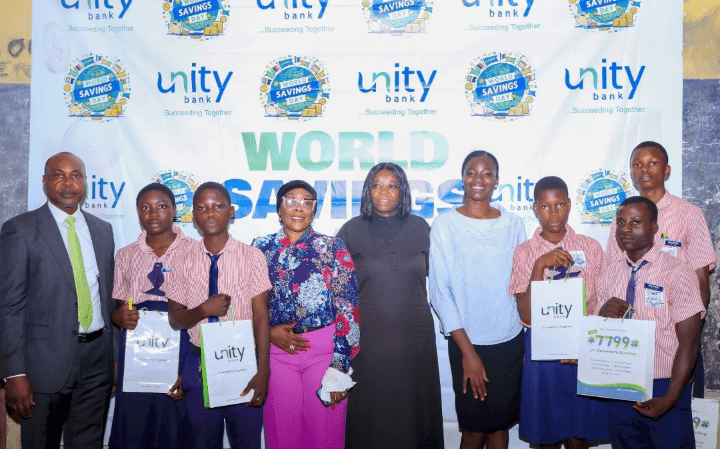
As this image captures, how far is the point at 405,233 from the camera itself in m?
3.13

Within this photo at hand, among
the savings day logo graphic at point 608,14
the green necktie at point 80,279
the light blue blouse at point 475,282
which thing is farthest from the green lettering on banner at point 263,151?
the savings day logo graphic at point 608,14

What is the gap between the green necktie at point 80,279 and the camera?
2.88 m

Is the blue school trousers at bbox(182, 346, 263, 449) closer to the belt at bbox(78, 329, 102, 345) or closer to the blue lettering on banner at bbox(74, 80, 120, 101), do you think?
the belt at bbox(78, 329, 102, 345)

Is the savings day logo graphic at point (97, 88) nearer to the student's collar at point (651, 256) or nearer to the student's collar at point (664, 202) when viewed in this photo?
the student's collar at point (651, 256)

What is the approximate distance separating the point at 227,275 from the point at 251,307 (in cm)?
21

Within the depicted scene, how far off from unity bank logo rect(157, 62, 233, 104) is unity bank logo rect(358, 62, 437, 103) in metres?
1.07

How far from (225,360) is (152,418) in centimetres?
63

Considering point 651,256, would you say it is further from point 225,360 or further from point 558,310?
point 225,360

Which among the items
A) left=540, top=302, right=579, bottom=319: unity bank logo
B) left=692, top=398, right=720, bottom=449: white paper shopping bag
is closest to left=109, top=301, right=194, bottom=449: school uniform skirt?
left=540, top=302, right=579, bottom=319: unity bank logo

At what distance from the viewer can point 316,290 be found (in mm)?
2809

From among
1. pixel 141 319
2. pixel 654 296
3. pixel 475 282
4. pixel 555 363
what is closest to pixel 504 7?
pixel 475 282

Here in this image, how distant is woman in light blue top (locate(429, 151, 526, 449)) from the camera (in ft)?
9.79

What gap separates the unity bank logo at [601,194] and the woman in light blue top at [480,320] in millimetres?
1061

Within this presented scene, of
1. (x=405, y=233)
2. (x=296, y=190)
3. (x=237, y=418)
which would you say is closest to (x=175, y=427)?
(x=237, y=418)
